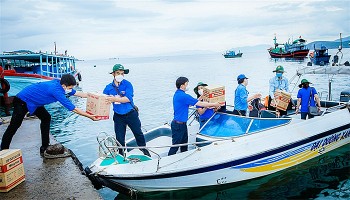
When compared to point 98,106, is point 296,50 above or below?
above

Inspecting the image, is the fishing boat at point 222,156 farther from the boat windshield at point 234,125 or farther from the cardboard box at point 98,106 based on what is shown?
the cardboard box at point 98,106

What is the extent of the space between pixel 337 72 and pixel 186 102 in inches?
290

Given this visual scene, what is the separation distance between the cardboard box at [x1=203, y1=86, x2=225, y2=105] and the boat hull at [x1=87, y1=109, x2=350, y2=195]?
0.97 meters

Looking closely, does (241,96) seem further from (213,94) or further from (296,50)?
(296,50)

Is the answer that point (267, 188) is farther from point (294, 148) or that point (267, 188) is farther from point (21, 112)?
point (21, 112)

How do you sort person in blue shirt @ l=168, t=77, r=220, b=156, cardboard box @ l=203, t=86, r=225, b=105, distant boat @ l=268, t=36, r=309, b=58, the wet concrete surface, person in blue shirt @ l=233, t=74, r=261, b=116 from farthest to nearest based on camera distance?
distant boat @ l=268, t=36, r=309, b=58 < person in blue shirt @ l=233, t=74, r=261, b=116 < cardboard box @ l=203, t=86, r=225, b=105 < person in blue shirt @ l=168, t=77, r=220, b=156 < the wet concrete surface

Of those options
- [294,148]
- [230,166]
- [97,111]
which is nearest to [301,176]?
[294,148]

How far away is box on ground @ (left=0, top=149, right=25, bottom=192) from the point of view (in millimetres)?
4492

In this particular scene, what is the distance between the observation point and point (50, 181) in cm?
511

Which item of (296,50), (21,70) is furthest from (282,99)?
(296,50)

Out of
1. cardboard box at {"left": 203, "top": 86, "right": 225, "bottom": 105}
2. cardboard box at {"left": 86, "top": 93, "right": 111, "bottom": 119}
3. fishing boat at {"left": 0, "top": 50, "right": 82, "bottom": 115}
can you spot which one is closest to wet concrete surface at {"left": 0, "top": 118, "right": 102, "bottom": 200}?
cardboard box at {"left": 86, "top": 93, "right": 111, "bottom": 119}

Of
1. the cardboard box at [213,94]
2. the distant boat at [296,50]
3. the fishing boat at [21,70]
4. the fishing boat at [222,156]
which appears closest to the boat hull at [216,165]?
the fishing boat at [222,156]

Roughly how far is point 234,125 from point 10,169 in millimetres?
4538

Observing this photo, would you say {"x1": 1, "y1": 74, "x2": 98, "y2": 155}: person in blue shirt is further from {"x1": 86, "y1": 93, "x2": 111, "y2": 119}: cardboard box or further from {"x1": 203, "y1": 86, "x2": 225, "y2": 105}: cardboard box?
{"x1": 203, "y1": 86, "x2": 225, "y2": 105}: cardboard box
